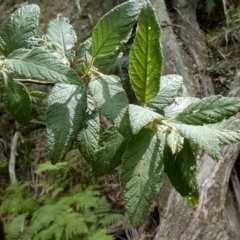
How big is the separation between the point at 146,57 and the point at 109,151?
0.62 feet

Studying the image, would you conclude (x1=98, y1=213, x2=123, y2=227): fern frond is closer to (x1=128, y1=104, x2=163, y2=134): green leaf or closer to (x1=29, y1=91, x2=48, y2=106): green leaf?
(x1=29, y1=91, x2=48, y2=106): green leaf

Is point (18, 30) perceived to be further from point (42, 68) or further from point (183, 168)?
point (183, 168)

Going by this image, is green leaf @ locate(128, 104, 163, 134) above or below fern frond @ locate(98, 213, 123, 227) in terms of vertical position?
above

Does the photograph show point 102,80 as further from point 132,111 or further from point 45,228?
point 45,228

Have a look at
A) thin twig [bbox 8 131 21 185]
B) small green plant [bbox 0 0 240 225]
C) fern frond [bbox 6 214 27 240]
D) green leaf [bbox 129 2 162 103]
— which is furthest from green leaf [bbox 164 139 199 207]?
thin twig [bbox 8 131 21 185]

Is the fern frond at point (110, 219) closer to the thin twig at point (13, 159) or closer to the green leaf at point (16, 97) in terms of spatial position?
the thin twig at point (13, 159)

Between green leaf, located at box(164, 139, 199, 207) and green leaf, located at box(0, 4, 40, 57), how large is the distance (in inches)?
12.6

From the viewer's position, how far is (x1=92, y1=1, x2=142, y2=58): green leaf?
0.64 metres

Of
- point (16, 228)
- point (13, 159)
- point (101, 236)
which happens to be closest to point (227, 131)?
point (101, 236)

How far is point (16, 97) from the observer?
0.67 meters

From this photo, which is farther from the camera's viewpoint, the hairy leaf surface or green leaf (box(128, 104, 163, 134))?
the hairy leaf surface

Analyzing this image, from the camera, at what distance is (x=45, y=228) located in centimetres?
324

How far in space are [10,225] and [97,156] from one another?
9.40 ft

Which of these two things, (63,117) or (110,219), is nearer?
(63,117)
